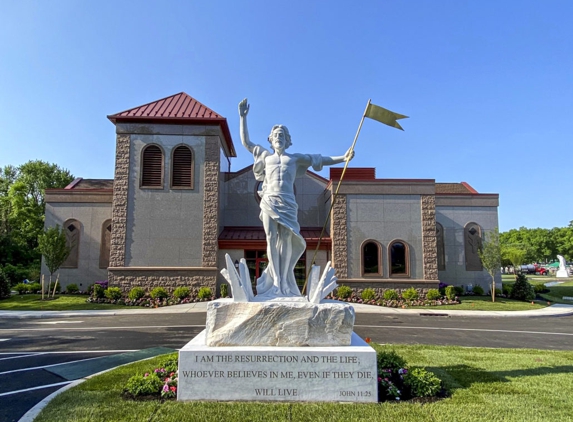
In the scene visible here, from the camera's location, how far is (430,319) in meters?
15.3

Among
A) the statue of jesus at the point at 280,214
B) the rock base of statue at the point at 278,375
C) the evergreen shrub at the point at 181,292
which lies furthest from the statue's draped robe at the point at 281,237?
the evergreen shrub at the point at 181,292

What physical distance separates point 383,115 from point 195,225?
620 inches

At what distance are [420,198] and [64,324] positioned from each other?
1809 cm

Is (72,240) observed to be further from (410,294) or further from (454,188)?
(454,188)

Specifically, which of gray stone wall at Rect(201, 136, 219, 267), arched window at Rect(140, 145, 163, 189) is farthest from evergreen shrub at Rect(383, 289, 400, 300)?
arched window at Rect(140, 145, 163, 189)

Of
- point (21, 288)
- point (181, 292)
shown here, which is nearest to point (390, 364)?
point (181, 292)

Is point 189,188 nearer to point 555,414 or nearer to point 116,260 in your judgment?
point 116,260

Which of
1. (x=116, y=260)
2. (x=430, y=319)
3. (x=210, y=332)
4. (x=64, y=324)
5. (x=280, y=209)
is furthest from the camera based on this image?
(x=116, y=260)

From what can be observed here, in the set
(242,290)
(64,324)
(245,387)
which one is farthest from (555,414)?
(64,324)

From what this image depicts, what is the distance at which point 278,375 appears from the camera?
5117 mm

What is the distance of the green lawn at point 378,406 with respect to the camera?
4531mm

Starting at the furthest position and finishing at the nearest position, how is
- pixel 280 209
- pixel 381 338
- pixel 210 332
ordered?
pixel 381 338, pixel 280 209, pixel 210 332

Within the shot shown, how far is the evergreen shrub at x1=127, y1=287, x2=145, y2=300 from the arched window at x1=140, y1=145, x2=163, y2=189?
18.6 feet

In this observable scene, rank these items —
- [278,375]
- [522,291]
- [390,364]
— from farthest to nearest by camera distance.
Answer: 1. [522,291]
2. [390,364]
3. [278,375]
